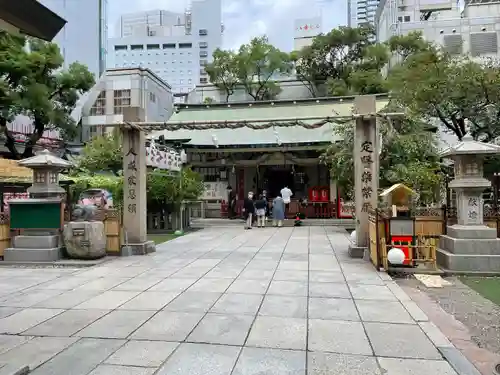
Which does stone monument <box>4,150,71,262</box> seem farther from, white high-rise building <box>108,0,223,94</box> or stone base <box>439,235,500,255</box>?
white high-rise building <box>108,0,223,94</box>

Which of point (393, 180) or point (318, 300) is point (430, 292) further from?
point (393, 180)

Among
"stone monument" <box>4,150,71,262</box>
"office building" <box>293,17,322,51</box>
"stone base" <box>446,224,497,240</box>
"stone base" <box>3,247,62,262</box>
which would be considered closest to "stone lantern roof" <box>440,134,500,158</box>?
"stone base" <box>446,224,497,240</box>

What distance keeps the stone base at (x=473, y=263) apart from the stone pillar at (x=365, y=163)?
2264 mm

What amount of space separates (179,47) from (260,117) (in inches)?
2311

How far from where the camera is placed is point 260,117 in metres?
24.4

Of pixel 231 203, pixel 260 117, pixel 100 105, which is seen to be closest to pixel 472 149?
pixel 231 203

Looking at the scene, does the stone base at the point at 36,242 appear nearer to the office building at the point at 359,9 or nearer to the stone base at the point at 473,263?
the stone base at the point at 473,263

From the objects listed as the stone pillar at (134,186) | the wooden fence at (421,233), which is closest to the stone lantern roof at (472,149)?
the wooden fence at (421,233)

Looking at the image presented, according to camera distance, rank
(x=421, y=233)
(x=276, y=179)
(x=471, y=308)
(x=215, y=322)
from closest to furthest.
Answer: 1. (x=215, y=322)
2. (x=471, y=308)
3. (x=421, y=233)
4. (x=276, y=179)

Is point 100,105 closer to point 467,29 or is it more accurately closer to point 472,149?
point 467,29

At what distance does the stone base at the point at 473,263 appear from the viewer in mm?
7949

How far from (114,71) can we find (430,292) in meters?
30.7

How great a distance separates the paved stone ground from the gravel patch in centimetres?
47

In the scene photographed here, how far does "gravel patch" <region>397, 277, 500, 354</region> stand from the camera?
4.75 metres
